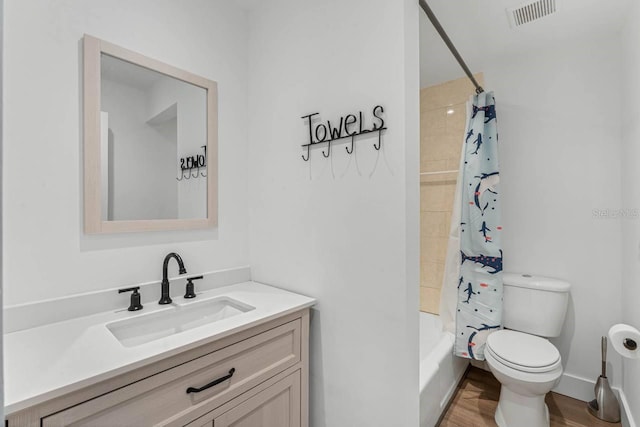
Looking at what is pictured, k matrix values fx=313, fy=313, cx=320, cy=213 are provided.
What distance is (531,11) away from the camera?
1743mm

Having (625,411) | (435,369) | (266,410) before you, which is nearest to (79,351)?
(266,410)

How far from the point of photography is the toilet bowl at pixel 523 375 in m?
1.63

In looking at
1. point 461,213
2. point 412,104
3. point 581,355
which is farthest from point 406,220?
point 581,355

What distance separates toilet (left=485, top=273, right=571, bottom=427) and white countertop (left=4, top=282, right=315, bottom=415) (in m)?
1.25

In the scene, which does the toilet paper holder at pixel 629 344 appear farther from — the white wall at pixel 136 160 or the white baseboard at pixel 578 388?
the white wall at pixel 136 160

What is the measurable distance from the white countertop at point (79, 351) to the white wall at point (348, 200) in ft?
0.97

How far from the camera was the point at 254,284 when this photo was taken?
1.77 m

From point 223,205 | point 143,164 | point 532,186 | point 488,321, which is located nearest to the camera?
point 143,164

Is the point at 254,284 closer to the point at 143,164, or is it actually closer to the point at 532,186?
the point at 143,164

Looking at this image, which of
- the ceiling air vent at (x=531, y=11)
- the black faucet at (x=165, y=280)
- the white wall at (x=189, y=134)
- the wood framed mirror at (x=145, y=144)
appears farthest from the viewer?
the ceiling air vent at (x=531, y=11)

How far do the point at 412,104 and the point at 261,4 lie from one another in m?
1.13

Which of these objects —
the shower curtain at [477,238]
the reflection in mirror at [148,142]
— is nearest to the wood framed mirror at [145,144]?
the reflection in mirror at [148,142]

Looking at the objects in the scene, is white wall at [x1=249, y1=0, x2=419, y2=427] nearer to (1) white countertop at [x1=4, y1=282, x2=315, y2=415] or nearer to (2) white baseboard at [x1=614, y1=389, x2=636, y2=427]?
(1) white countertop at [x1=4, y1=282, x2=315, y2=415]

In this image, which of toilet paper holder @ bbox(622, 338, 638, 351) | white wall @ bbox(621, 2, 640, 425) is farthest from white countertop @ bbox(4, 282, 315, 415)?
white wall @ bbox(621, 2, 640, 425)
